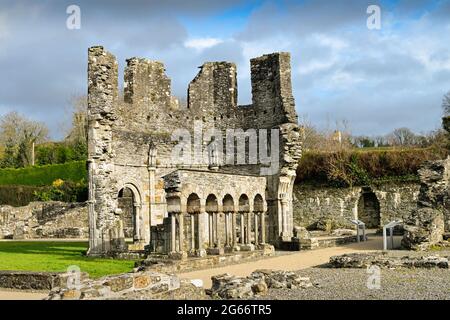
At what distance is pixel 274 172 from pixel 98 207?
25.8ft

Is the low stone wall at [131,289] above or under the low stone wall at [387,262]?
above

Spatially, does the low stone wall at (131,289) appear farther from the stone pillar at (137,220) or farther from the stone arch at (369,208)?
the stone arch at (369,208)

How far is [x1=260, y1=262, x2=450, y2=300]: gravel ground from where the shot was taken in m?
11.3

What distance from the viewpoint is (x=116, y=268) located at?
18.0 m

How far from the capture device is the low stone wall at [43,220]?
40.3 metres

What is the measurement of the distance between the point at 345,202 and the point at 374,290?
25.3 metres

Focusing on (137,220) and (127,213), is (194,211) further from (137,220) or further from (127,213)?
(127,213)

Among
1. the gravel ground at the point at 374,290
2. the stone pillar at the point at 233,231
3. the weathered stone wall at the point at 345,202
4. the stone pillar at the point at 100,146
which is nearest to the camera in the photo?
the gravel ground at the point at 374,290

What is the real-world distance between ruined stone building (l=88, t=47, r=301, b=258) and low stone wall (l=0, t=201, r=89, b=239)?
1443 centimetres

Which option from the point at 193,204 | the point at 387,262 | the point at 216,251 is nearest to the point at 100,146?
the point at 193,204

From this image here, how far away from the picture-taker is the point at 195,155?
28.7 m

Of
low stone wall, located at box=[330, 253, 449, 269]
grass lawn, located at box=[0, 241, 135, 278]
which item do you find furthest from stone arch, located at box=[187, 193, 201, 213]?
low stone wall, located at box=[330, 253, 449, 269]

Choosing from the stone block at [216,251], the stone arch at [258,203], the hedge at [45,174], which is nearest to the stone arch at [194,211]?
the stone block at [216,251]

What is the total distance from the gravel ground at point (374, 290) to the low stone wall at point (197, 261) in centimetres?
386
